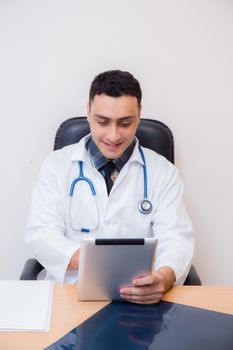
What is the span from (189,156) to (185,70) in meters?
0.40

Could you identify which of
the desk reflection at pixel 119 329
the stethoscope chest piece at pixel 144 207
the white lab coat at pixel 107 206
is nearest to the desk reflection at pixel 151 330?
the desk reflection at pixel 119 329

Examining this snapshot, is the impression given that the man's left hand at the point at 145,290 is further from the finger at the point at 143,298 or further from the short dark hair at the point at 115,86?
the short dark hair at the point at 115,86

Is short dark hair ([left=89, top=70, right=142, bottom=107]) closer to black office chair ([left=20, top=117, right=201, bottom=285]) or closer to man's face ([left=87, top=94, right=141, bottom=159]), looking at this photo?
man's face ([left=87, top=94, right=141, bottom=159])

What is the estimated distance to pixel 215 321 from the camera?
3.08ft

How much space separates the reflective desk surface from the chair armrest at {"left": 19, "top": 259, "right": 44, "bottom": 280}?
234mm

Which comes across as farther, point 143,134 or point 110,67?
point 110,67

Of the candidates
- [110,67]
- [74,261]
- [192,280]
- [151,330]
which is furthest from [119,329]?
[110,67]

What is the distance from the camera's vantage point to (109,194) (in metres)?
1.50

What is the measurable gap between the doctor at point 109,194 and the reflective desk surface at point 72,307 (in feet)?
0.57

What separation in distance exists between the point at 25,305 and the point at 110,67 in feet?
3.82

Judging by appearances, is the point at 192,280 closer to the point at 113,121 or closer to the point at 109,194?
the point at 109,194

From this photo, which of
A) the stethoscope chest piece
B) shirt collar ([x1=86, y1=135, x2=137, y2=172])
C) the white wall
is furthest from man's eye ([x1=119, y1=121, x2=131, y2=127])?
the white wall

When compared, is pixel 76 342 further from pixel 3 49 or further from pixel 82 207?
pixel 3 49

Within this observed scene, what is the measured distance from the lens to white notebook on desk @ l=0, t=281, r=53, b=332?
35.5 inches
